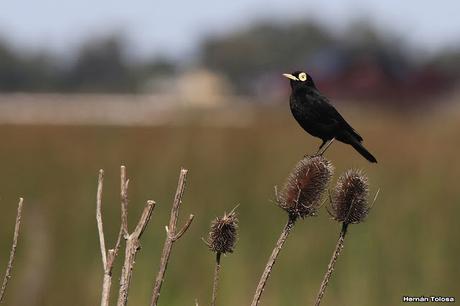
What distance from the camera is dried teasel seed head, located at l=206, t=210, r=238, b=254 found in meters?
3.46

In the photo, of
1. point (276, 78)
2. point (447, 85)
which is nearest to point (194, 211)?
point (447, 85)

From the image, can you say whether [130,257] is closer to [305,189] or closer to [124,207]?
[124,207]

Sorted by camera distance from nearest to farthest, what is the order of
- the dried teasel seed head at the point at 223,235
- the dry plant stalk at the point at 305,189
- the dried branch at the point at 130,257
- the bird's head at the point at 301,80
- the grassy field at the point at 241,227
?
the dried branch at the point at 130,257 → the dried teasel seed head at the point at 223,235 → the dry plant stalk at the point at 305,189 → the bird's head at the point at 301,80 → the grassy field at the point at 241,227

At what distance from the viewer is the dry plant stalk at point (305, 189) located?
3.62 metres

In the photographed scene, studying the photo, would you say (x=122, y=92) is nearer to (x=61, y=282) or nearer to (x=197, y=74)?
(x=197, y=74)

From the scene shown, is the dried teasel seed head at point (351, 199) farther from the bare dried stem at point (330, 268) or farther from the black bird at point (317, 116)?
the black bird at point (317, 116)

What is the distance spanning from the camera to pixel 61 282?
8.58 meters

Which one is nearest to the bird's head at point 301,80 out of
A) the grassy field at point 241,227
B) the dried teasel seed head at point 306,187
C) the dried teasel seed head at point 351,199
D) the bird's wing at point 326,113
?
the bird's wing at point 326,113

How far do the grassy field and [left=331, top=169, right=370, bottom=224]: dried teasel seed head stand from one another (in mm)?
4503

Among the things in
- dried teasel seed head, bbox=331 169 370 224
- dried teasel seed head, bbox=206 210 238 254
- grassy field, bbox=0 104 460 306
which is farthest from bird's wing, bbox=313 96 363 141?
grassy field, bbox=0 104 460 306

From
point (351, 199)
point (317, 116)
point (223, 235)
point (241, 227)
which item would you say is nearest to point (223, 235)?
point (223, 235)

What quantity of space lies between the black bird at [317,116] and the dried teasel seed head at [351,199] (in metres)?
1.15

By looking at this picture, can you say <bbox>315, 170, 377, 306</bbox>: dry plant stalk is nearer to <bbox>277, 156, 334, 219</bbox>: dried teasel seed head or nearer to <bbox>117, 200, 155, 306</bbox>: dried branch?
<bbox>277, 156, 334, 219</bbox>: dried teasel seed head

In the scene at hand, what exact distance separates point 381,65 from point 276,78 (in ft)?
83.3
